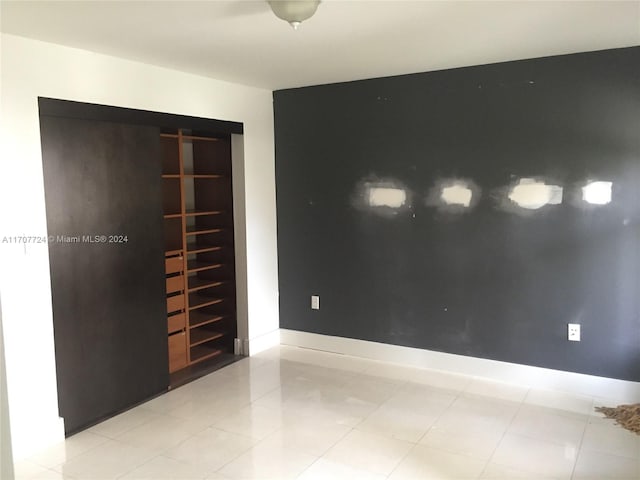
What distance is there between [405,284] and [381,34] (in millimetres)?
1984

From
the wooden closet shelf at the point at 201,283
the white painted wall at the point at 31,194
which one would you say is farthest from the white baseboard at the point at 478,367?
the white painted wall at the point at 31,194

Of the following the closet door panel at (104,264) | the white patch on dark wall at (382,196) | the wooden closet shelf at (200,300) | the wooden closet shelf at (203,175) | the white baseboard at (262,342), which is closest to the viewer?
the closet door panel at (104,264)

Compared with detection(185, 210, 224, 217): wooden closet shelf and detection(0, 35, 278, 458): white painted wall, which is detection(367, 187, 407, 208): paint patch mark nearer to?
detection(185, 210, 224, 217): wooden closet shelf

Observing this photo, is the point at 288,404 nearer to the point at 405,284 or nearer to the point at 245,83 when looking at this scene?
the point at 405,284

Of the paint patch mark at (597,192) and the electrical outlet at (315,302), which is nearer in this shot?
the paint patch mark at (597,192)

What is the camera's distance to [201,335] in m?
4.55

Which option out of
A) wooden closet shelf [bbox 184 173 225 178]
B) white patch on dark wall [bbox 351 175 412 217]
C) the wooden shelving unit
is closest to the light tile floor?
the wooden shelving unit

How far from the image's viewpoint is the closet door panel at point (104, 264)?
10.0 ft

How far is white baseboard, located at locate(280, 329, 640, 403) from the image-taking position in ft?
11.6

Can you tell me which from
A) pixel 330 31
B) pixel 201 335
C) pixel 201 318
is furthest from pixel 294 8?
pixel 201 335

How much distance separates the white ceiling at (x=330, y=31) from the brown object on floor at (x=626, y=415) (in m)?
2.21

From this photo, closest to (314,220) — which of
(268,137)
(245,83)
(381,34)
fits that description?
(268,137)

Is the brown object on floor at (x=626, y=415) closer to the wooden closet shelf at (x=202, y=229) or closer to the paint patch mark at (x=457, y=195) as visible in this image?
the paint patch mark at (x=457, y=195)

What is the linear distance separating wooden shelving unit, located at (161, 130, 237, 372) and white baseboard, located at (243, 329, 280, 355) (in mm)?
187
